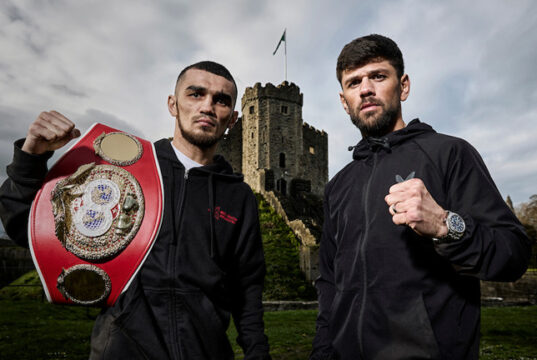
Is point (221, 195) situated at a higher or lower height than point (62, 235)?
higher

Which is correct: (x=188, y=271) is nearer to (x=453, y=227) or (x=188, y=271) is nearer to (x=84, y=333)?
(x=453, y=227)

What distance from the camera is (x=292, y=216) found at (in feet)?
67.2

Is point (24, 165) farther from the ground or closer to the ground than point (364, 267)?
farther from the ground

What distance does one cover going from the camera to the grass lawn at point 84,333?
5047mm

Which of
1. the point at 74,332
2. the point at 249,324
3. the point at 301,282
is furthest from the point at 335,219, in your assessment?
the point at 301,282

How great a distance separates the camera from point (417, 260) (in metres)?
1.63

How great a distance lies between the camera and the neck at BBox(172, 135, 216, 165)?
2293 millimetres

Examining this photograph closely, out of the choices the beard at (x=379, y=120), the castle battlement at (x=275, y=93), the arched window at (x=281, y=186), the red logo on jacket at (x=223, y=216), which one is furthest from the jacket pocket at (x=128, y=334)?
the castle battlement at (x=275, y=93)

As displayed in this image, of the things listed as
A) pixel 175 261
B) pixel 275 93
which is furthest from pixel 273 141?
pixel 175 261

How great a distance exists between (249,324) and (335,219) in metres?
0.88

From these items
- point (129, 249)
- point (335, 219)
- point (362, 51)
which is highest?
point (362, 51)

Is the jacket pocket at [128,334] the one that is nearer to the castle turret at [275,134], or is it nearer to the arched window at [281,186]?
the castle turret at [275,134]

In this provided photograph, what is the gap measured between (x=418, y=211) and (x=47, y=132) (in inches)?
68.8

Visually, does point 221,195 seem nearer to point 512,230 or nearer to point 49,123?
point 49,123
